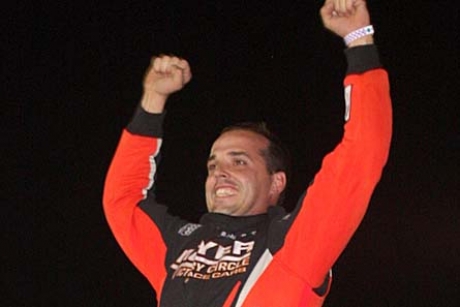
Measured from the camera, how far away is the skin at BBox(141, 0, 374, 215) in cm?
152

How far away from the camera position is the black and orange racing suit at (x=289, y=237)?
125 centimetres

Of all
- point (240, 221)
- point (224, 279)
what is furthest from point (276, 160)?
point (224, 279)

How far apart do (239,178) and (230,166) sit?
0.12 ft

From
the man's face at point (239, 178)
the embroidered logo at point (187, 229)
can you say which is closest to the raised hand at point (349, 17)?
the man's face at point (239, 178)

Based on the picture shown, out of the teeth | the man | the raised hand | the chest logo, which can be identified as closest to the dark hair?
the man

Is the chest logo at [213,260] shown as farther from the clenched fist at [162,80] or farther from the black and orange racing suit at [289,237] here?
the clenched fist at [162,80]

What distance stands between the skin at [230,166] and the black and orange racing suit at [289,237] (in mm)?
50

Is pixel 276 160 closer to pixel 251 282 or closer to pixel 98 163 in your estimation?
pixel 251 282

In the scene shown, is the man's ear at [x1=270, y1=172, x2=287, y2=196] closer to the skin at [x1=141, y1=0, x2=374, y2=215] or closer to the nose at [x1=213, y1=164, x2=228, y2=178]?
the skin at [x1=141, y1=0, x2=374, y2=215]

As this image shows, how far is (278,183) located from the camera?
5.26 feet

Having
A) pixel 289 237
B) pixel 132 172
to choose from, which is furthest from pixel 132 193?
pixel 289 237

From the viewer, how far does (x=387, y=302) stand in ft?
9.70

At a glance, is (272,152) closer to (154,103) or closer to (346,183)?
(154,103)

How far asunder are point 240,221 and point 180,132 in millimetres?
1553
